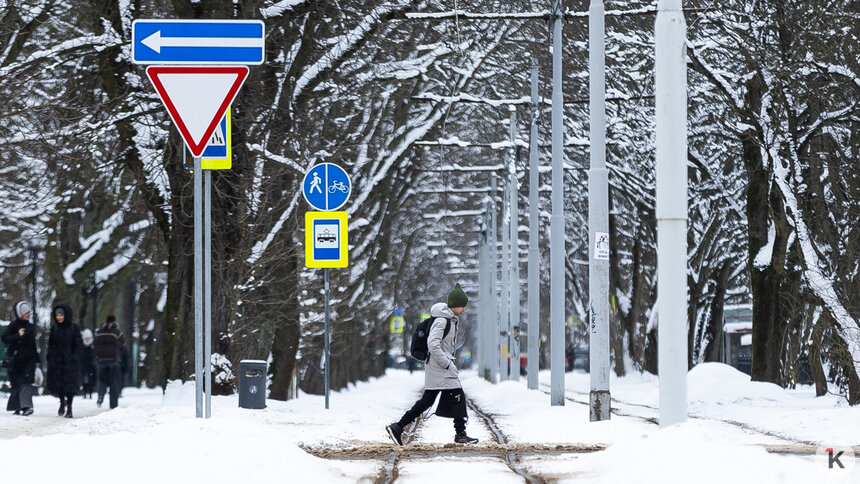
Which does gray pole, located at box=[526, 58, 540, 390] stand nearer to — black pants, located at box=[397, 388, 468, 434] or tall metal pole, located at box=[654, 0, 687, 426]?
black pants, located at box=[397, 388, 468, 434]

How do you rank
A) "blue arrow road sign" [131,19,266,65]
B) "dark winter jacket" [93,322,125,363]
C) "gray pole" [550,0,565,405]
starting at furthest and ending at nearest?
"dark winter jacket" [93,322,125,363] < "gray pole" [550,0,565,405] < "blue arrow road sign" [131,19,266,65]

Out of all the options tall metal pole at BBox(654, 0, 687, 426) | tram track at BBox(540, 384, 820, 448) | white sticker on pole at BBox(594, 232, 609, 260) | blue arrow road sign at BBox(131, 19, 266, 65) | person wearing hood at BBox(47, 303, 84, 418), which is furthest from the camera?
person wearing hood at BBox(47, 303, 84, 418)

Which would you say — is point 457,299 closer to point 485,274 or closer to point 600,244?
point 600,244

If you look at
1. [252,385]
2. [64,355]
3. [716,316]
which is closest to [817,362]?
[716,316]

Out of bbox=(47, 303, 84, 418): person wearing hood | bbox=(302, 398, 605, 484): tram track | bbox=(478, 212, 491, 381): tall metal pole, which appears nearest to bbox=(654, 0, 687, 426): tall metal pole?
bbox=(302, 398, 605, 484): tram track

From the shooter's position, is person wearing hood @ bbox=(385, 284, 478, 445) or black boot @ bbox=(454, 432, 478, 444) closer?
person wearing hood @ bbox=(385, 284, 478, 445)

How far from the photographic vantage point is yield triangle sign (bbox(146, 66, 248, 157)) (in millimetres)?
9820

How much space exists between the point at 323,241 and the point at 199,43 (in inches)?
308

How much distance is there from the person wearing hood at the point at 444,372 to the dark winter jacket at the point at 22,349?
9.05 meters

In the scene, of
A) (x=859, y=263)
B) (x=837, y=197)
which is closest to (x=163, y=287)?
(x=837, y=197)

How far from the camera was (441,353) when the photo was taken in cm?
1334

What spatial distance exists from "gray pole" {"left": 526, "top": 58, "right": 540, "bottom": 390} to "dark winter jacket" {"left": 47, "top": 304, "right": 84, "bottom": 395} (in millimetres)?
11291

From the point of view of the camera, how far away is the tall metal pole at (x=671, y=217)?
35.3 feet

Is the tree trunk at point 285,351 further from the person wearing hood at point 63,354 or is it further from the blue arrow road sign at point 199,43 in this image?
the blue arrow road sign at point 199,43
